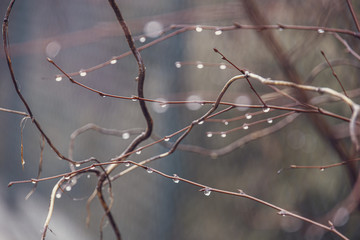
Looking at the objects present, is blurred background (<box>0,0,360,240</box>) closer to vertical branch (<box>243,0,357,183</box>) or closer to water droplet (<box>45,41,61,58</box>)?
water droplet (<box>45,41,61,58</box>)

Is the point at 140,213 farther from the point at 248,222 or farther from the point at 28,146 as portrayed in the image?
the point at 28,146

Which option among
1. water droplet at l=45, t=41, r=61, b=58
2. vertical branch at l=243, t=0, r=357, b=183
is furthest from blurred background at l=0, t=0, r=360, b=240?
vertical branch at l=243, t=0, r=357, b=183

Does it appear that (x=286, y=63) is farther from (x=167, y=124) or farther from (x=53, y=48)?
(x=53, y=48)

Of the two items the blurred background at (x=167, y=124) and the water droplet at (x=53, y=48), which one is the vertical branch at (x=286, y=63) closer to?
the blurred background at (x=167, y=124)

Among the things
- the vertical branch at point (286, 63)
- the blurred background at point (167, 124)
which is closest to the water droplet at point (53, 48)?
the blurred background at point (167, 124)

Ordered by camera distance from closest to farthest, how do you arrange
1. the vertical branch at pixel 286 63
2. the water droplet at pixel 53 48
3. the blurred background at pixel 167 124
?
the vertical branch at pixel 286 63
the blurred background at pixel 167 124
the water droplet at pixel 53 48

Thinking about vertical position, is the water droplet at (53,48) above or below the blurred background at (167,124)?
above

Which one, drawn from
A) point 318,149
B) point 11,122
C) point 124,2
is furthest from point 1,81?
point 318,149

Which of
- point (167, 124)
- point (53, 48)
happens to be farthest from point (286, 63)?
point (53, 48)
